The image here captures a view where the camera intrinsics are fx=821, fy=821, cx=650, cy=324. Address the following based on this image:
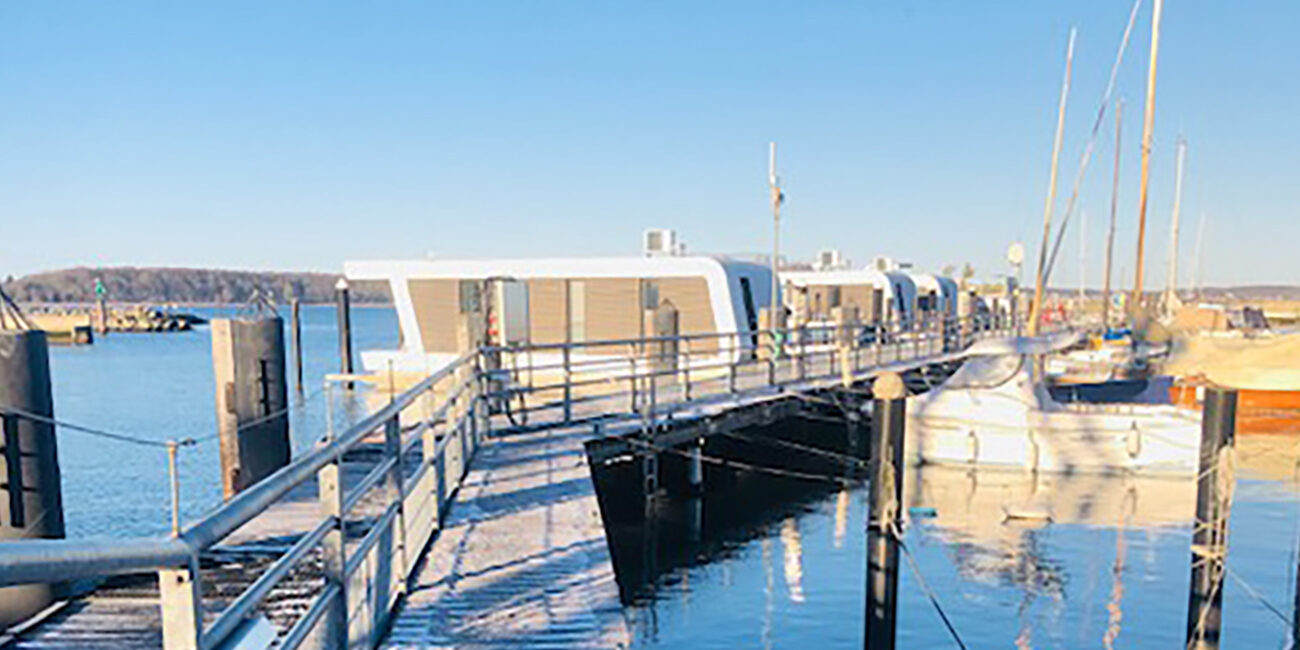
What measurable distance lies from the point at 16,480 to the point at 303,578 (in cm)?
315

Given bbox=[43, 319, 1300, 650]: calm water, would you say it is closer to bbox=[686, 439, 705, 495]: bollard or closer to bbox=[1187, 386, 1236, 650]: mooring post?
bbox=[686, 439, 705, 495]: bollard

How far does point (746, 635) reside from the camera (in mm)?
11617

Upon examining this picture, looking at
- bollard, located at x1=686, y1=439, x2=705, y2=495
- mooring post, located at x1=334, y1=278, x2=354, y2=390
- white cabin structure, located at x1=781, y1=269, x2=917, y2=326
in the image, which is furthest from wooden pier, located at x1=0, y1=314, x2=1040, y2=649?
white cabin structure, located at x1=781, y1=269, x2=917, y2=326

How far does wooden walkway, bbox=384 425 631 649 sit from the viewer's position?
4770 mm

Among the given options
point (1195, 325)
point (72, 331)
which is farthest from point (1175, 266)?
point (72, 331)

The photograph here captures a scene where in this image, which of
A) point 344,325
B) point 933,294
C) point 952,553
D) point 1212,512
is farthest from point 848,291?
point 1212,512

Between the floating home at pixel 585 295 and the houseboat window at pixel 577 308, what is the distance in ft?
0.11

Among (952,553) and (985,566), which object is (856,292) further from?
(985,566)

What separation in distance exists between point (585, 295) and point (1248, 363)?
68.5ft

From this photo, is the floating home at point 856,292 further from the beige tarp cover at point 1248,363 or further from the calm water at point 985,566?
the beige tarp cover at point 1248,363

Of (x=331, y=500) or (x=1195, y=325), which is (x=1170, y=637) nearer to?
(x=331, y=500)

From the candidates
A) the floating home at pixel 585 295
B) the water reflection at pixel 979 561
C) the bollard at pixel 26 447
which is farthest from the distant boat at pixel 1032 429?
the bollard at pixel 26 447

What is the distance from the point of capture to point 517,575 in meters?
5.84

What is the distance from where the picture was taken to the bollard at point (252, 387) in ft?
38.8
